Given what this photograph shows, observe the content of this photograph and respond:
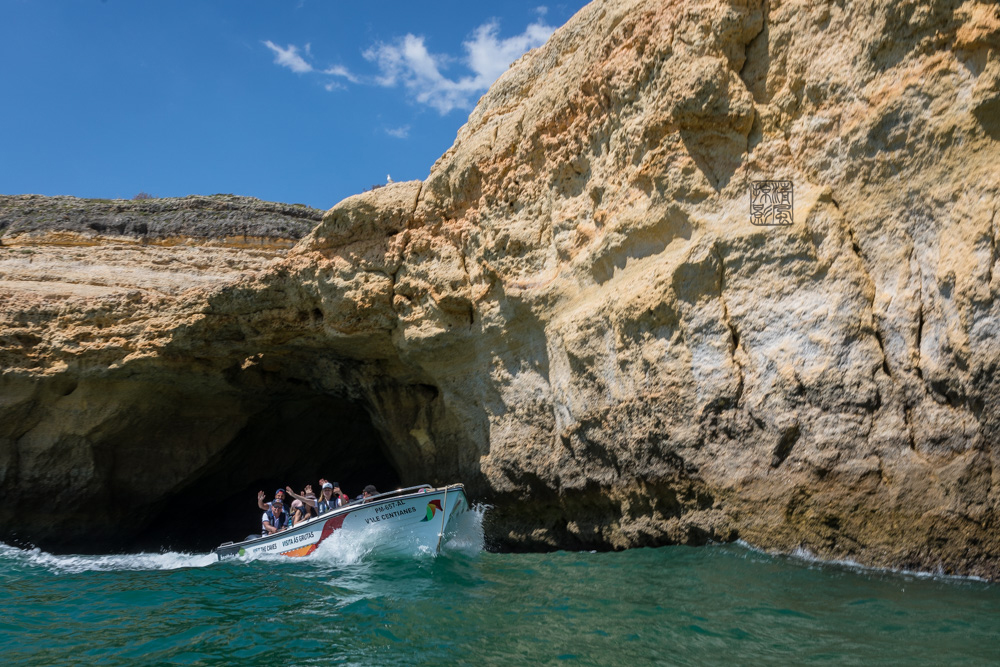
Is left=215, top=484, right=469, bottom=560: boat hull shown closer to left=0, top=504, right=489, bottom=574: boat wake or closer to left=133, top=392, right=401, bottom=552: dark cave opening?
left=0, top=504, right=489, bottom=574: boat wake

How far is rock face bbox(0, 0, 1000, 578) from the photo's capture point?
6.13 metres

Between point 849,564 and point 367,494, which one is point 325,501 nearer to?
point 367,494

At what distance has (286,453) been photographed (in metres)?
17.3

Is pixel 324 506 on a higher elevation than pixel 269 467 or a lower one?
lower

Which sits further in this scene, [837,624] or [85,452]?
[85,452]

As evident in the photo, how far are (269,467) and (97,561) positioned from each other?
15.5 feet

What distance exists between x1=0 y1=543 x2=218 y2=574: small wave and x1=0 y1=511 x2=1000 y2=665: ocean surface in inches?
90.4

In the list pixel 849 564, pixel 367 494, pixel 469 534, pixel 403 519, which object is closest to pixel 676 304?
pixel 849 564

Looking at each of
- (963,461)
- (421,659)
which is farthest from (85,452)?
(963,461)

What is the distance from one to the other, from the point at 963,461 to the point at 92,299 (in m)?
13.4

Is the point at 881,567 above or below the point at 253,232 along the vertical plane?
below

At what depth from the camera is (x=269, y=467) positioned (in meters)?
17.2

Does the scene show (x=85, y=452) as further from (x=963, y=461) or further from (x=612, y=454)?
(x=963, y=461)

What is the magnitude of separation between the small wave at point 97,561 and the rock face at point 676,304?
2615 millimetres
